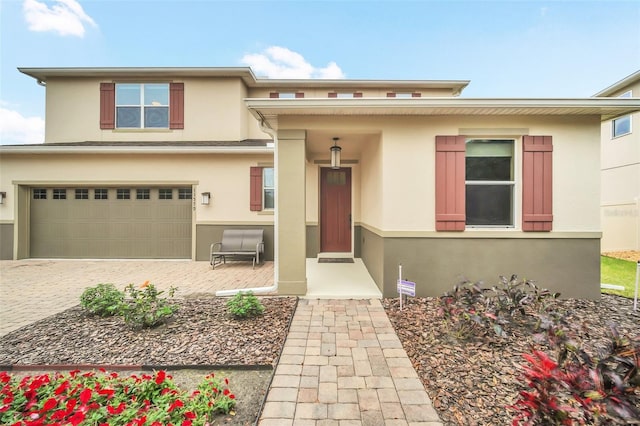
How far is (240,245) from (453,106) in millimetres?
5765

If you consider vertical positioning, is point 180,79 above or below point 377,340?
above

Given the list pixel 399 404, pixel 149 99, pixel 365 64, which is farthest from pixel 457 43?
pixel 399 404

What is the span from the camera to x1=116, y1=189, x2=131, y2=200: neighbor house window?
298 inches

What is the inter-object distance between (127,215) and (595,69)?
744 inches

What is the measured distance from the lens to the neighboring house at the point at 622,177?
8953mm

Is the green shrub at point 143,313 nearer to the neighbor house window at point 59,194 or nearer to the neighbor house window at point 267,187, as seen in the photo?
the neighbor house window at point 267,187

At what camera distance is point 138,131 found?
332 inches

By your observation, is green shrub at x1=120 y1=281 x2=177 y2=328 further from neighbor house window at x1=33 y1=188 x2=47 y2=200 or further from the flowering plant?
neighbor house window at x1=33 y1=188 x2=47 y2=200

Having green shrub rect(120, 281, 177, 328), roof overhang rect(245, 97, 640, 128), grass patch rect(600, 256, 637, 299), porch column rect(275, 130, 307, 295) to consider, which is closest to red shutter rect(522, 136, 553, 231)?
roof overhang rect(245, 97, 640, 128)

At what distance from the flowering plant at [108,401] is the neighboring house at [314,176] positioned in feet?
7.83

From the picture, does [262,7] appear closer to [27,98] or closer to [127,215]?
[127,215]

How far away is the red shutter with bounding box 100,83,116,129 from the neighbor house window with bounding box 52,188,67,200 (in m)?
2.40

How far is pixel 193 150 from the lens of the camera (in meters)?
7.11

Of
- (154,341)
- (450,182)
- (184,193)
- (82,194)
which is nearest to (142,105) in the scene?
(82,194)
